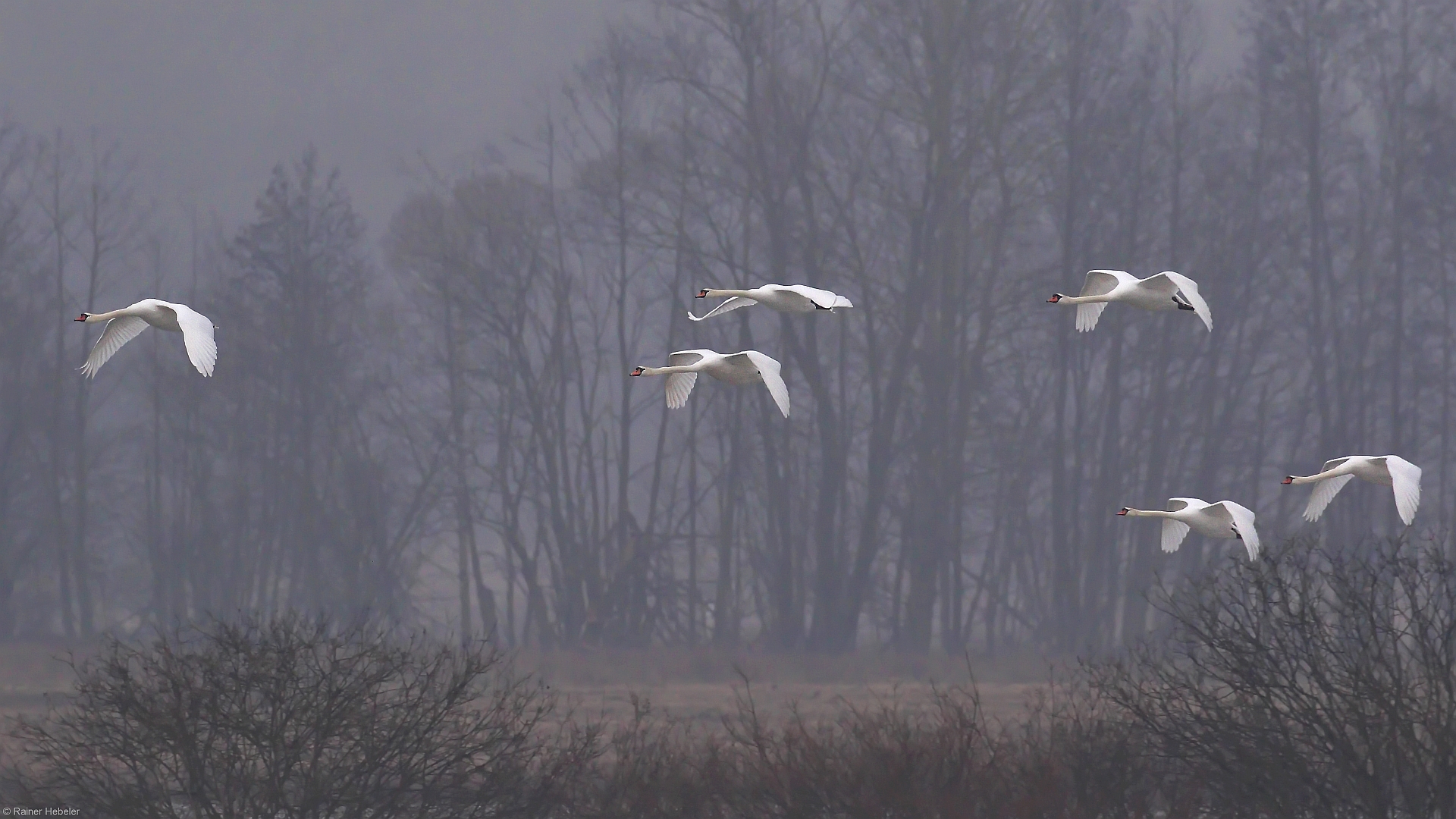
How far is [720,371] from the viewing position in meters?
13.1

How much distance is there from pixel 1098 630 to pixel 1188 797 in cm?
3066

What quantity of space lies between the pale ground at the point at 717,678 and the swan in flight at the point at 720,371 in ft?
56.7

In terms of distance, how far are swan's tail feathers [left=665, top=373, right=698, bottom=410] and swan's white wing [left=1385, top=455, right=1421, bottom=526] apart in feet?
17.2

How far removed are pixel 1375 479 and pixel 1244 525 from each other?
100 cm

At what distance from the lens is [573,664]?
4128cm

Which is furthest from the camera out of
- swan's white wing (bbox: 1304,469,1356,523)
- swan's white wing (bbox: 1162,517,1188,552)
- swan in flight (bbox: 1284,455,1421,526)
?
swan's white wing (bbox: 1162,517,1188,552)

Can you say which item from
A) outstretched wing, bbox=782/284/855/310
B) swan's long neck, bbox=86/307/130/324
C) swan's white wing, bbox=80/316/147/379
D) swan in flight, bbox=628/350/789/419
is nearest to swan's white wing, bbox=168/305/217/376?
swan's long neck, bbox=86/307/130/324

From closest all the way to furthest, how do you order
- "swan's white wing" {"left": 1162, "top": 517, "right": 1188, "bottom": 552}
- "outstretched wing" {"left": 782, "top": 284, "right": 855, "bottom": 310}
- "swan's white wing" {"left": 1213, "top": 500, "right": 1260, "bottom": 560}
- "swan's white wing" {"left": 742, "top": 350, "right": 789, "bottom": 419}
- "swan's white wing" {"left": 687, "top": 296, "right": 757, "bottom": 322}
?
"swan's white wing" {"left": 742, "top": 350, "right": 789, "bottom": 419}
"outstretched wing" {"left": 782, "top": 284, "right": 855, "bottom": 310}
"swan's white wing" {"left": 1213, "top": 500, "right": 1260, "bottom": 560}
"swan's white wing" {"left": 687, "top": 296, "right": 757, "bottom": 322}
"swan's white wing" {"left": 1162, "top": 517, "right": 1188, "bottom": 552}

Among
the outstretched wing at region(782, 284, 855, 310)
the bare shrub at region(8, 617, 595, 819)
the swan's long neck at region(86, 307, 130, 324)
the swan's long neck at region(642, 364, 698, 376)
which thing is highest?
the outstretched wing at region(782, 284, 855, 310)

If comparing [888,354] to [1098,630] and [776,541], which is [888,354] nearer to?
[776,541]

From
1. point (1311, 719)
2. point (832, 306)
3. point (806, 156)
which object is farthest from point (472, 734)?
point (806, 156)

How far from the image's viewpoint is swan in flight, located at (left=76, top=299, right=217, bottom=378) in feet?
38.8

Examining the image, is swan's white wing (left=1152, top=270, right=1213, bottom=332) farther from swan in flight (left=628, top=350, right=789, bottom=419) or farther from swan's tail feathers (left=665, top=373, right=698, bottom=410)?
swan's tail feathers (left=665, top=373, right=698, bottom=410)

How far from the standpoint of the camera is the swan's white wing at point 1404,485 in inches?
466
